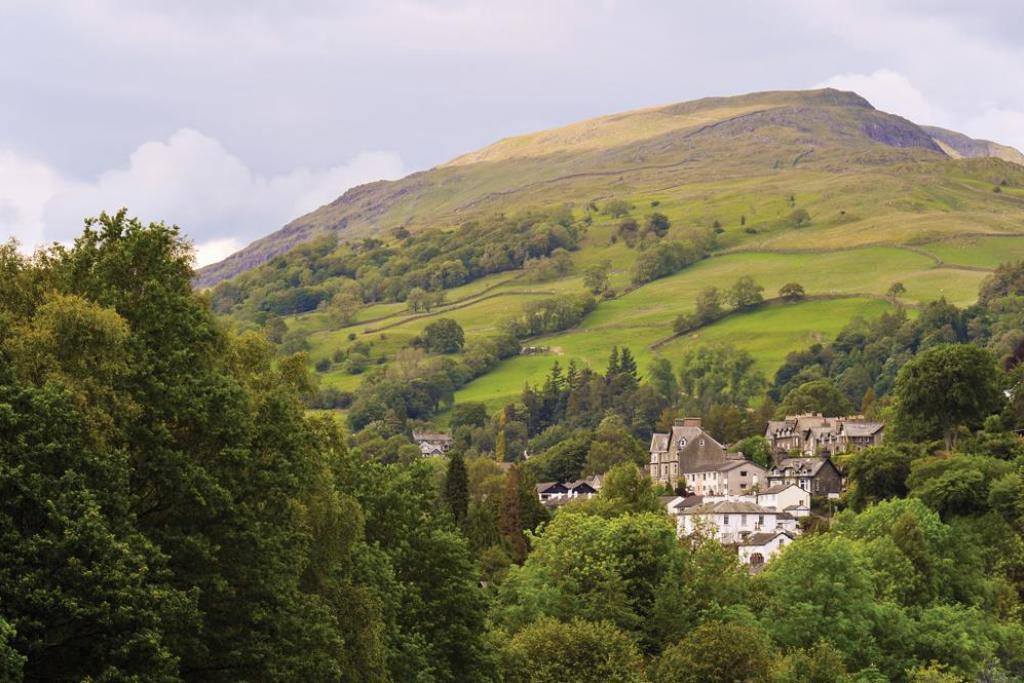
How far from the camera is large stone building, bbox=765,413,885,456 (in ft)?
550

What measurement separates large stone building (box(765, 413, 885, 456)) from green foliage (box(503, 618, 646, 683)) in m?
101

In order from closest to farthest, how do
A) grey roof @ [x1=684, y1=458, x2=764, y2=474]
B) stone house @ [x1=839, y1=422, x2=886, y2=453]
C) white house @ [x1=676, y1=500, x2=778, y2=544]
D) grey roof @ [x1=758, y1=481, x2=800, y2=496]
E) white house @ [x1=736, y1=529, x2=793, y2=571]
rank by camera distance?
white house @ [x1=736, y1=529, x2=793, y2=571]
white house @ [x1=676, y1=500, x2=778, y2=544]
grey roof @ [x1=758, y1=481, x2=800, y2=496]
grey roof @ [x1=684, y1=458, x2=764, y2=474]
stone house @ [x1=839, y1=422, x2=886, y2=453]

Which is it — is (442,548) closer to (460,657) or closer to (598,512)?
(460,657)

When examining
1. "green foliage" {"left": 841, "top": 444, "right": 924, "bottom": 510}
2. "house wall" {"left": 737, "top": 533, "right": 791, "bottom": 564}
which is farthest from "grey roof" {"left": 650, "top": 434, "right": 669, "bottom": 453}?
"green foliage" {"left": 841, "top": 444, "right": 924, "bottom": 510}

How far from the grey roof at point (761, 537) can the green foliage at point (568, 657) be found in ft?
207

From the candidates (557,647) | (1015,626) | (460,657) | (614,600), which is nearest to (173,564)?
(460,657)

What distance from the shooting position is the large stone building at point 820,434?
6594 inches

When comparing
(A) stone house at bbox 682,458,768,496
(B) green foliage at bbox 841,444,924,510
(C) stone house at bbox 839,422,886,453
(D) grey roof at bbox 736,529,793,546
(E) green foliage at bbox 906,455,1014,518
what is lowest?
(A) stone house at bbox 682,458,768,496

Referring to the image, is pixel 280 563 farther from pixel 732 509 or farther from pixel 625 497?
pixel 732 509

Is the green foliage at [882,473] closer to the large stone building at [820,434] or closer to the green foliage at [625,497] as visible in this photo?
the green foliage at [625,497]

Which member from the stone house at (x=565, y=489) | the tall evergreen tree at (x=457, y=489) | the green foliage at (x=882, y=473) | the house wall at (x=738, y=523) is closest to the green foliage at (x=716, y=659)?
the tall evergreen tree at (x=457, y=489)

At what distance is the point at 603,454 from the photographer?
186 metres

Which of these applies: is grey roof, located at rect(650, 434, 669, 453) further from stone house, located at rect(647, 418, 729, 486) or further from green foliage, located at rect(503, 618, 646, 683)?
green foliage, located at rect(503, 618, 646, 683)

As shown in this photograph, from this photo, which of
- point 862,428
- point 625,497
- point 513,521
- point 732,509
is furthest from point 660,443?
point 625,497
